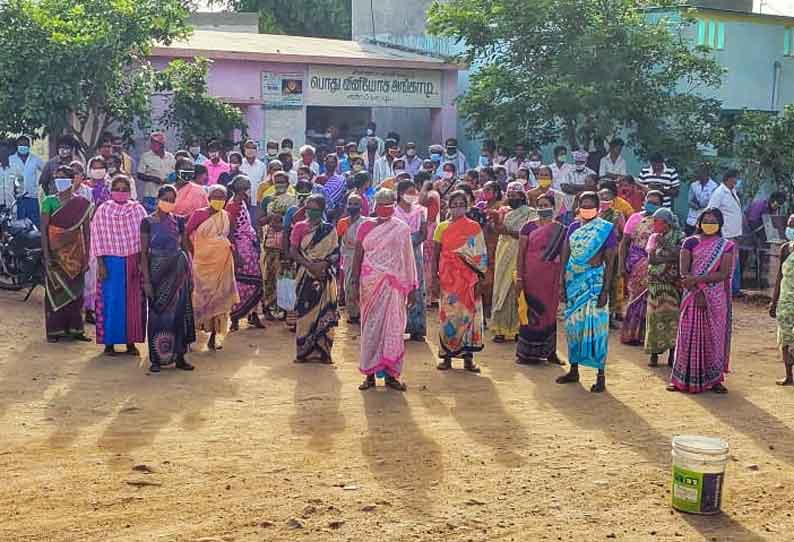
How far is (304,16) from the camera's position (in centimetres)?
3734

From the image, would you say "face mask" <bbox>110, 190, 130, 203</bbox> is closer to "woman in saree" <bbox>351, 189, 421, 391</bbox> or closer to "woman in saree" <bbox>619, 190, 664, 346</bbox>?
"woman in saree" <bbox>351, 189, 421, 391</bbox>

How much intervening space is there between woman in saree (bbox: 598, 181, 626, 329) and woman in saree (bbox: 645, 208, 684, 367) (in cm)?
60

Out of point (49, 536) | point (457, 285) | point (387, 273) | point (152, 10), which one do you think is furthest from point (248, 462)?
point (152, 10)

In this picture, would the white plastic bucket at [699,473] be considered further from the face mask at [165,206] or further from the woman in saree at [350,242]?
the woman in saree at [350,242]

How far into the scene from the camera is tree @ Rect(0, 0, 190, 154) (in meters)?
14.6

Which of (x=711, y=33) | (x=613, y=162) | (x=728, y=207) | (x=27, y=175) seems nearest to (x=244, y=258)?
(x=27, y=175)

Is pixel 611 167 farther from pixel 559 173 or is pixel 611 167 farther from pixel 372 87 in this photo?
pixel 372 87

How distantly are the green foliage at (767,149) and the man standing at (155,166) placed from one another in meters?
8.23

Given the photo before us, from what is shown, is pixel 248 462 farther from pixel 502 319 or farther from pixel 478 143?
pixel 478 143

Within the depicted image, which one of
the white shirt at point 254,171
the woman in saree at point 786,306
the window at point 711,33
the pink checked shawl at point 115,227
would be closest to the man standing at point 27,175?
the white shirt at point 254,171

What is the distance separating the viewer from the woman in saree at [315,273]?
9.66m

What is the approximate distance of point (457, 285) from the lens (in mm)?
9719

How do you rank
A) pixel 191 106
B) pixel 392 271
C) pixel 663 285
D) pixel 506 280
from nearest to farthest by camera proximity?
pixel 392 271
pixel 663 285
pixel 506 280
pixel 191 106

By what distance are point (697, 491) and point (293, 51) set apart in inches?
612
